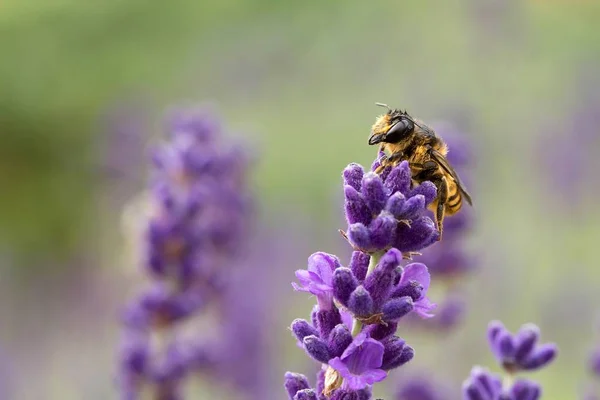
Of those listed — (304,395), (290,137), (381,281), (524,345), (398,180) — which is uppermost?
(290,137)

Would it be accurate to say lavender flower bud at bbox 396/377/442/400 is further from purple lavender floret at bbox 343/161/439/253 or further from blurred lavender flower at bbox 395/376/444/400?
purple lavender floret at bbox 343/161/439/253

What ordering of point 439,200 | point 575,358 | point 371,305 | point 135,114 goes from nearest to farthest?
point 371,305, point 439,200, point 575,358, point 135,114

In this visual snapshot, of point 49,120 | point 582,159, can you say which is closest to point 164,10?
point 49,120

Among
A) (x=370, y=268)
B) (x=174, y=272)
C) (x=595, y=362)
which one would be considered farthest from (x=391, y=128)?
(x=174, y=272)

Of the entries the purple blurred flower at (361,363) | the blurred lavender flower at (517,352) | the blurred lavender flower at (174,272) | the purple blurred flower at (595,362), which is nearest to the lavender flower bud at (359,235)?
the purple blurred flower at (361,363)

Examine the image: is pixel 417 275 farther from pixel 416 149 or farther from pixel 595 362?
pixel 595 362

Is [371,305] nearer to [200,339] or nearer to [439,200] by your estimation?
[439,200]

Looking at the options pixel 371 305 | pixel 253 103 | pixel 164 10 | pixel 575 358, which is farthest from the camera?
pixel 164 10
